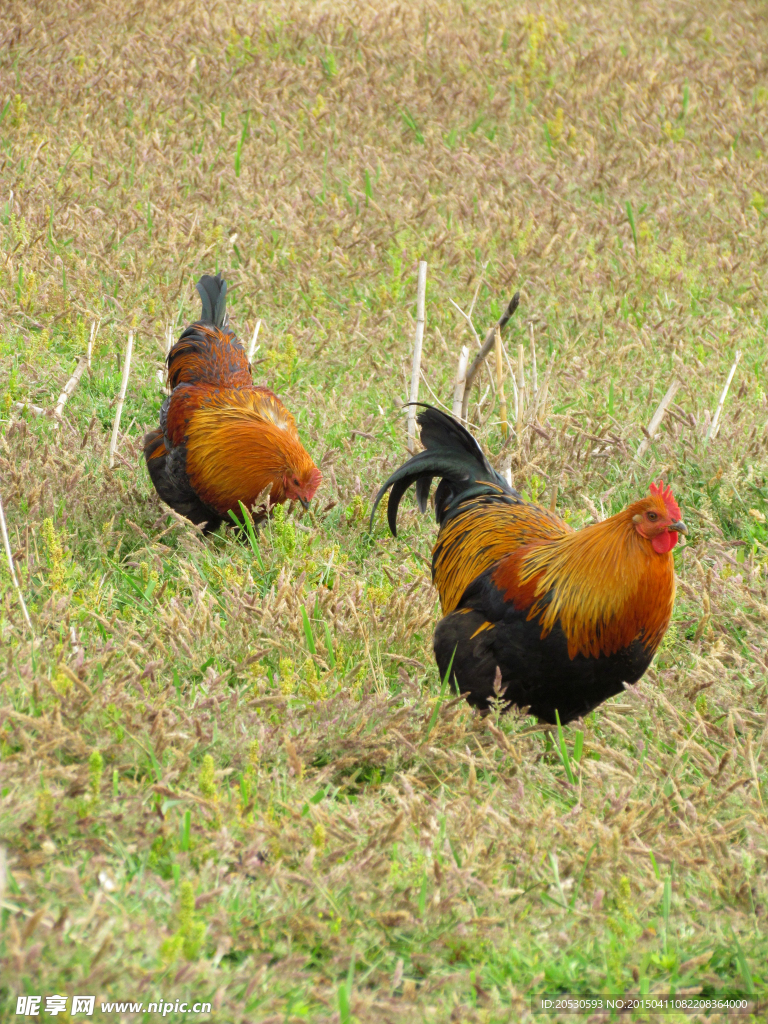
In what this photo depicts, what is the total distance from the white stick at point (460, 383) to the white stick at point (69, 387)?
2189 millimetres

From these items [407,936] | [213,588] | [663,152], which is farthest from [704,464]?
[663,152]

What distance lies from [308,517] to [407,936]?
9.13 feet

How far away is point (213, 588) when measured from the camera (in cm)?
440

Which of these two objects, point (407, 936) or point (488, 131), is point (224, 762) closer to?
point (407, 936)

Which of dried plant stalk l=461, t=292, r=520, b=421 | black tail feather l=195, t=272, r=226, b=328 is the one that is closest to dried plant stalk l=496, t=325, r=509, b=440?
dried plant stalk l=461, t=292, r=520, b=421

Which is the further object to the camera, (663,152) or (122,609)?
(663,152)

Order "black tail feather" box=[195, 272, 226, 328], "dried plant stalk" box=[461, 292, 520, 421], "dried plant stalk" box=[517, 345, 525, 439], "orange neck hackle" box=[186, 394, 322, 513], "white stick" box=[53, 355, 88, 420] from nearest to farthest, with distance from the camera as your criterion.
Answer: "orange neck hackle" box=[186, 394, 322, 513], "dried plant stalk" box=[461, 292, 520, 421], "white stick" box=[53, 355, 88, 420], "dried plant stalk" box=[517, 345, 525, 439], "black tail feather" box=[195, 272, 226, 328]

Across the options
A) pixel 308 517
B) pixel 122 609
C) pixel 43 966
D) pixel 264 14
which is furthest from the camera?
pixel 264 14

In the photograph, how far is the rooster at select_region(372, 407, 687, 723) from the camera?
3244 millimetres

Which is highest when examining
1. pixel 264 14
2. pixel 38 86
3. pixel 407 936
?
pixel 264 14

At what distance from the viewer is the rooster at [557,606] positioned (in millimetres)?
3244

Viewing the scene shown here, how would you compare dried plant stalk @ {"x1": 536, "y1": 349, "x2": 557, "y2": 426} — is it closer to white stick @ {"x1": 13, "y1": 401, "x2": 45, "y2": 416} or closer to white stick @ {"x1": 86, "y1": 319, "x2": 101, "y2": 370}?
white stick @ {"x1": 86, "y1": 319, "x2": 101, "y2": 370}

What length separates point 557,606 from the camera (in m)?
3.34

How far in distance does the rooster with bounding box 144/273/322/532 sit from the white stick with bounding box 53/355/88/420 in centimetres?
55
